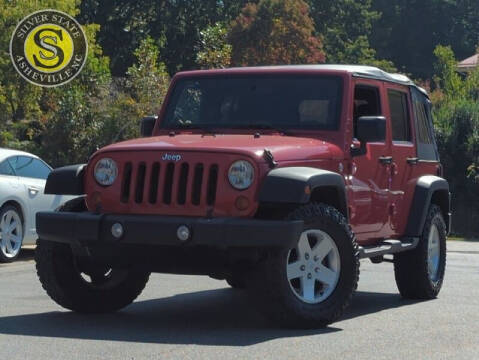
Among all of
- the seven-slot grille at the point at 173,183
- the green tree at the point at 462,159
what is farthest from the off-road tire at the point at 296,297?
the green tree at the point at 462,159

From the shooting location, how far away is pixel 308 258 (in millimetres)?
9117

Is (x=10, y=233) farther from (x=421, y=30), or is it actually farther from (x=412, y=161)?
(x=421, y=30)

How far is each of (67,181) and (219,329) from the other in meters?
1.74

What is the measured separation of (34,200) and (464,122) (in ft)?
63.3

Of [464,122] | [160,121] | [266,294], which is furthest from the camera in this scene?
[464,122]

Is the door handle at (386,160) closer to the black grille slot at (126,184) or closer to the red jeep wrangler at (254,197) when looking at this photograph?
the red jeep wrangler at (254,197)

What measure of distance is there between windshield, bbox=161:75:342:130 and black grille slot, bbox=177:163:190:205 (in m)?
1.44

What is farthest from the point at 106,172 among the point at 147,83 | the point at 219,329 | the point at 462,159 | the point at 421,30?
the point at 421,30

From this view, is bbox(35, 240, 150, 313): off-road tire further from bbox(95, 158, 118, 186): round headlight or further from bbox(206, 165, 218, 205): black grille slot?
bbox(206, 165, 218, 205): black grille slot

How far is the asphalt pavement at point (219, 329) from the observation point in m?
7.85

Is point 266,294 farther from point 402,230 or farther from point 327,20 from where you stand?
point 327,20

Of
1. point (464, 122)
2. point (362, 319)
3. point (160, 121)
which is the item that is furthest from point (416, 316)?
point (464, 122)

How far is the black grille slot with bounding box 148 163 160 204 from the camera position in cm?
900

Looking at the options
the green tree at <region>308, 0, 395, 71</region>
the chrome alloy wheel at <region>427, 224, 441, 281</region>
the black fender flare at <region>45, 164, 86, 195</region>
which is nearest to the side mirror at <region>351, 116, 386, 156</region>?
the chrome alloy wheel at <region>427, 224, 441, 281</region>
